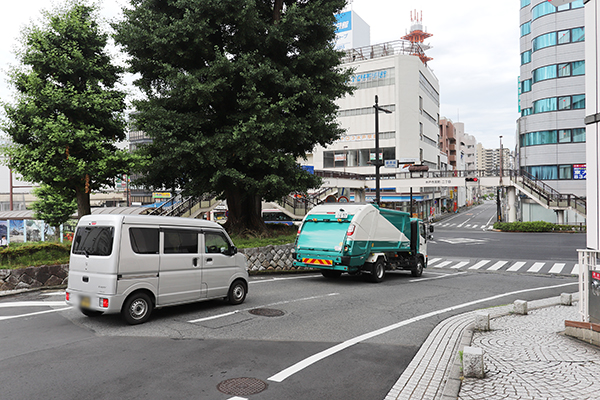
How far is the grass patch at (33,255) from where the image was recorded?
39.2ft

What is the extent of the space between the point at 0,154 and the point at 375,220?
14618 mm

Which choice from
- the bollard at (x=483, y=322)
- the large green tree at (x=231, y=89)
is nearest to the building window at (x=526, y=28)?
the large green tree at (x=231, y=89)

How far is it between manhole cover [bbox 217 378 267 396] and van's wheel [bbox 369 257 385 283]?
972cm

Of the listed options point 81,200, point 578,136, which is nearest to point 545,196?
point 578,136

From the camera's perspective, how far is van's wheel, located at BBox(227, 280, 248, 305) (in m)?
10.2

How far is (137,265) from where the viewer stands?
8188 mm

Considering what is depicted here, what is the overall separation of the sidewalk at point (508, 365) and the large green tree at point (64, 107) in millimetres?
13001

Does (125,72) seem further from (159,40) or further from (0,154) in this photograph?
(0,154)

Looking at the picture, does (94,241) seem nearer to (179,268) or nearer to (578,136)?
(179,268)

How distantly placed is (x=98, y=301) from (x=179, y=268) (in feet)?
5.57

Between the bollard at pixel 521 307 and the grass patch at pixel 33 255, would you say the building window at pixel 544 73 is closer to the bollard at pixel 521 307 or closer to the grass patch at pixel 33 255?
the bollard at pixel 521 307

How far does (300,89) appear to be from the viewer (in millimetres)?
17453

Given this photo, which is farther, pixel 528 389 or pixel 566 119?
pixel 566 119

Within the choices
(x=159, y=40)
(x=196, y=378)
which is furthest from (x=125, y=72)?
(x=196, y=378)
